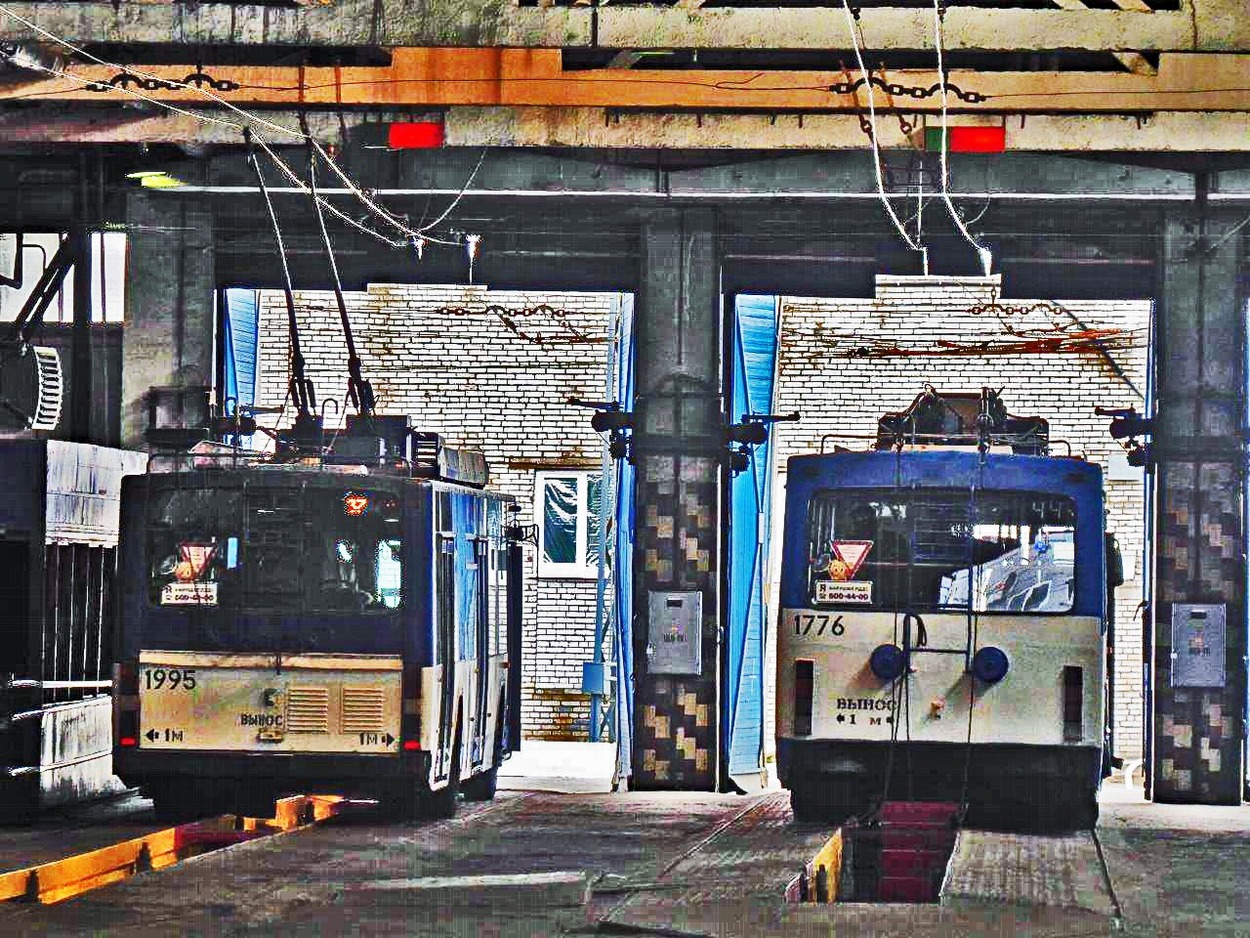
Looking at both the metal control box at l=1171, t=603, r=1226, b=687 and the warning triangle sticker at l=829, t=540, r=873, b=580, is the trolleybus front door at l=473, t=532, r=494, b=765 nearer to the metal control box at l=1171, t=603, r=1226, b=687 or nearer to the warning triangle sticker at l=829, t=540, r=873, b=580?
the warning triangle sticker at l=829, t=540, r=873, b=580

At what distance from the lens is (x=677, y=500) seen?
21656 mm

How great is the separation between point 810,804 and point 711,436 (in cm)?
520

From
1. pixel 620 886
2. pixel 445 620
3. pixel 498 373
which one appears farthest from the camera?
pixel 498 373

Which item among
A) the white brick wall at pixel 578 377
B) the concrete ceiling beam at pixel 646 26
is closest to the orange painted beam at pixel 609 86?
the concrete ceiling beam at pixel 646 26

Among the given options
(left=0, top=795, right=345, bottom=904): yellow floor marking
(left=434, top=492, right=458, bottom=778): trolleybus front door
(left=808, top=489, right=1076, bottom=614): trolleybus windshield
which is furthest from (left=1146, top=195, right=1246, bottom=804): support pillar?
(left=0, top=795, right=345, bottom=904): yellow floor marking

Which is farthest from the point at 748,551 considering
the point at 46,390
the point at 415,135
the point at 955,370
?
the point at 46,390

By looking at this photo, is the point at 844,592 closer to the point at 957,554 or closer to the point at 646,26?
the point at 957,554

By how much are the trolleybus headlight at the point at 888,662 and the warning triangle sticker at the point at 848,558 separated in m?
Answer: 0.58

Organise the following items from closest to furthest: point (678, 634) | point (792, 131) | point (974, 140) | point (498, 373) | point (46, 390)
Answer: point (974, 140) < point (792, 131) < point (46, 390) < point (678, 634) < point (498, 373)

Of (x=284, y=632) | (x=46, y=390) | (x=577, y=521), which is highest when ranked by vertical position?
(x=46, y=390)

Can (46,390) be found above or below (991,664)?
above

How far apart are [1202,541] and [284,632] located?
885 centimetres

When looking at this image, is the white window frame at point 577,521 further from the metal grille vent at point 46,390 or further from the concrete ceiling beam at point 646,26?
the concrete ceiling beam at point 646,26

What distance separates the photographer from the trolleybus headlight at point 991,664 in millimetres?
16656
